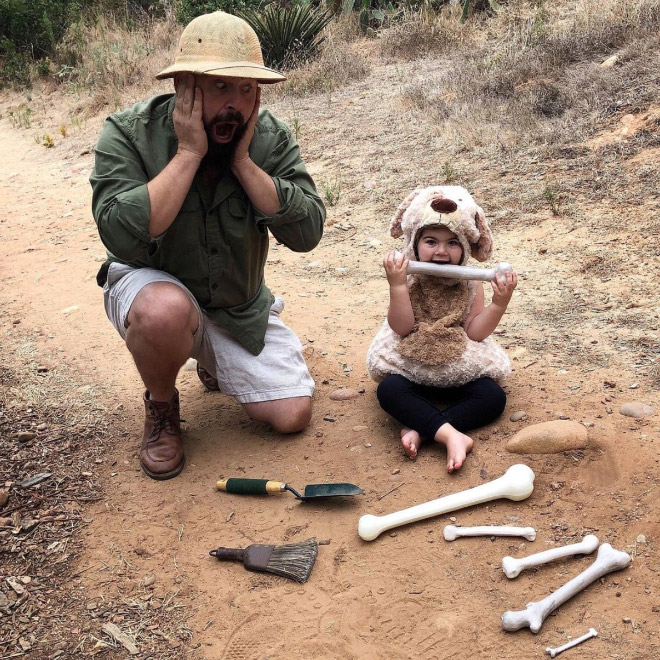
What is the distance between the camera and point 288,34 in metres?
8.72

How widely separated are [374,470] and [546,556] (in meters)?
0.75

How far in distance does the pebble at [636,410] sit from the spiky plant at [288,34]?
689cm

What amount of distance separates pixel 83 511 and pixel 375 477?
1.03m

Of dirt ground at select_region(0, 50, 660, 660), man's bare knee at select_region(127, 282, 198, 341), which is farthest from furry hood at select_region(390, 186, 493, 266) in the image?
man's bare knee at select_region(127, 282, 198, 341)

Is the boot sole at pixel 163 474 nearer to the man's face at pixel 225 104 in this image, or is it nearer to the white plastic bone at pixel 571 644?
the man's face at pixel 225 104

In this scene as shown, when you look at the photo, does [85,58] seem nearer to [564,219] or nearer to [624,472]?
[564,219]

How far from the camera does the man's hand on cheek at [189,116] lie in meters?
2.56

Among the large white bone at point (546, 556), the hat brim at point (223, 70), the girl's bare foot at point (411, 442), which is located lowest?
the girl's bare foot at point (411, 442)

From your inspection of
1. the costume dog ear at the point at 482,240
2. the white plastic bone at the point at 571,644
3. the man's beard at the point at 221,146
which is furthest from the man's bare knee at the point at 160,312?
the white plastic bone at the point at 571,644

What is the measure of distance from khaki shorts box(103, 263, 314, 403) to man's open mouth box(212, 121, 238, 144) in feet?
2.09

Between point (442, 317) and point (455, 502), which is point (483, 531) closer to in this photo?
point (455, 502)

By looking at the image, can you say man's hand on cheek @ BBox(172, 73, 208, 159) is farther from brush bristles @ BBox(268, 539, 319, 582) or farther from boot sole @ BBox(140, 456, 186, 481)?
brush bristles @ BBox(268, 539, 319, 582)

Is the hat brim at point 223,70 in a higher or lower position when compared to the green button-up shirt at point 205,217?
higher

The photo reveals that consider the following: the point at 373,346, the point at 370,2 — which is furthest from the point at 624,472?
the point at 370,2
